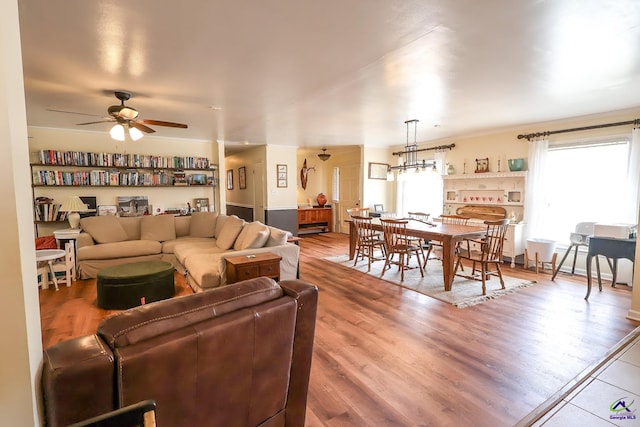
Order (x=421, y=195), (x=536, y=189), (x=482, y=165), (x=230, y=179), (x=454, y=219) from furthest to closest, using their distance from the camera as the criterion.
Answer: (x=230, y=179) → (x=421, y=195) → (x=482, y=165) → (x=454, y=219) → (x=536, y=189)

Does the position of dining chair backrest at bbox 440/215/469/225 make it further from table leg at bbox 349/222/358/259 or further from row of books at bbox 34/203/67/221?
row of books at bbox 34/203/67/221

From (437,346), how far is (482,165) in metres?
4.23

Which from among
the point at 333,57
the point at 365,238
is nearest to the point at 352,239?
the point at 365,238

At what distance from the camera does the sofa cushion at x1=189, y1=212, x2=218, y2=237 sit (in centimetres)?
516

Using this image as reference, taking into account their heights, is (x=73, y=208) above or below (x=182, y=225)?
above

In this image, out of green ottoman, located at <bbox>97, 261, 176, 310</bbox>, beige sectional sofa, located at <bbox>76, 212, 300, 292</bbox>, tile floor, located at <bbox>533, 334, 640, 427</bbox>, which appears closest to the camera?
tile floor, located at <bbox>533, 334, 640, 427</bbox>

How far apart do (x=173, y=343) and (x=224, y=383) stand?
0.92 feet

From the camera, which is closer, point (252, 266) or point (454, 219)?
point (252, 266)

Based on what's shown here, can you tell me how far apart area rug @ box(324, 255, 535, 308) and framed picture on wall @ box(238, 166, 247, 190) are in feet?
15.3

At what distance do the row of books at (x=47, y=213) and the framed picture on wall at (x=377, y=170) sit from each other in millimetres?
6096

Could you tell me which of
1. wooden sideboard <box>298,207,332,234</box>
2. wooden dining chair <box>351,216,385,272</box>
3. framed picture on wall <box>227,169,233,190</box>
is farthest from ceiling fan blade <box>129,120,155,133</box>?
framed picture on wall <box>227,169,233,190</box>

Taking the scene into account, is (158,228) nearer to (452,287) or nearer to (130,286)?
(130,286)

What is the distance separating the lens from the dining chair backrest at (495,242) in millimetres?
3865

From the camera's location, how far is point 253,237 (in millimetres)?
3848
